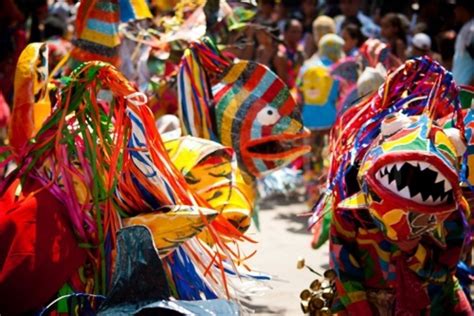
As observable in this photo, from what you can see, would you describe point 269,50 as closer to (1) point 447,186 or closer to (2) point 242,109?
(2) point 242,109

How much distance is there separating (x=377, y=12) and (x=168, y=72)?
5316 millimetres

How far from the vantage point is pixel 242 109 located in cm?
530

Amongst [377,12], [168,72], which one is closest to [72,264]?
[168,72]

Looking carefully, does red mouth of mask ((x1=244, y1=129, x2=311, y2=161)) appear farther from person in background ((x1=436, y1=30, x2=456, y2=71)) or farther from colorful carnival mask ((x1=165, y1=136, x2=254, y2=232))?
person in background ((x1=436, y1=30, x2=456, y2=71))

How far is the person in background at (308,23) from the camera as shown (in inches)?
458

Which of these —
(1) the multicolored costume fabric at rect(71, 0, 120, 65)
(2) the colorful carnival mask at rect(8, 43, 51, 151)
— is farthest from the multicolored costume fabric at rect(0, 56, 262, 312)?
(1) the multicolored costume fabric at rect(71, 0, 120, 65)

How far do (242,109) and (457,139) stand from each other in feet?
5.25

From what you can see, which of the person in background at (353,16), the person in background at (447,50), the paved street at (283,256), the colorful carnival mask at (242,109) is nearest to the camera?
the colorful carnival mask at (242,109)

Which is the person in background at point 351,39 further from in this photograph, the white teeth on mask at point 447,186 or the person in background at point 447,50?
the white teeth on mask at point 447,186

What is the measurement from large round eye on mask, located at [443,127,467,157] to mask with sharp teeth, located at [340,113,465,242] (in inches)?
4.7

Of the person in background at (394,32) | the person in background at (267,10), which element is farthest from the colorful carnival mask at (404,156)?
the person in background at (267,10)

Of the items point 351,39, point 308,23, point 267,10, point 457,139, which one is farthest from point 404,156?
point 267,10

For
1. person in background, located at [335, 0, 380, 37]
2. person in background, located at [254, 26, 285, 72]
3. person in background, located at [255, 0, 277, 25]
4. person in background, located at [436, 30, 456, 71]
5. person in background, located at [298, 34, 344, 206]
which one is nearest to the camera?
person in background, located at [436, 30, 456, 71]

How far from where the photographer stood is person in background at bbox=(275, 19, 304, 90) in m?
10.2
